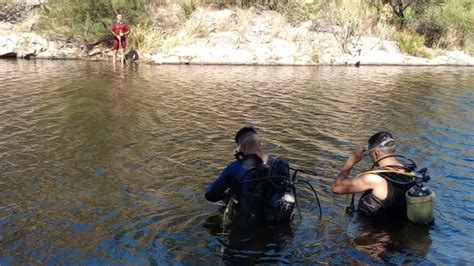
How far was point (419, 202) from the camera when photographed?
5.85m

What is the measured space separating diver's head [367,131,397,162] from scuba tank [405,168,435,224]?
44cm

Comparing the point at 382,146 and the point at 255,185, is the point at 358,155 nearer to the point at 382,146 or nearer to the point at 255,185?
the point at 382,146

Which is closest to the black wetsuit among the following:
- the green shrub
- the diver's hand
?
the diver's hand

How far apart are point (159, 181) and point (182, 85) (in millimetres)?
10113

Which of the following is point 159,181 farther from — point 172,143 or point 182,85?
point 182,85

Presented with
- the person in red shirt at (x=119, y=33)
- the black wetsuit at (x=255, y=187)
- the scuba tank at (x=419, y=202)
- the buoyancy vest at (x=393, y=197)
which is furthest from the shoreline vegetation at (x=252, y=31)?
the scuba tank at (x=419, y=202)

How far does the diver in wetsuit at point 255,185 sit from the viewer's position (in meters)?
5.90

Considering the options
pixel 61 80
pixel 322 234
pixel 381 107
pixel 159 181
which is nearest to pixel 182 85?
pixel 61 80

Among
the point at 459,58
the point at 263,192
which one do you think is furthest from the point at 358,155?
the point at 459,58

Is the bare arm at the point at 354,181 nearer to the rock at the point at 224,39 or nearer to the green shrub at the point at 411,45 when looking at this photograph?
the rock at the point at 224,39

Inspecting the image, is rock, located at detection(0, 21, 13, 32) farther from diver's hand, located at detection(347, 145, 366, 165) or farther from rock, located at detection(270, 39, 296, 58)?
diver's hand, located at detection(347, 145, 366, 165)

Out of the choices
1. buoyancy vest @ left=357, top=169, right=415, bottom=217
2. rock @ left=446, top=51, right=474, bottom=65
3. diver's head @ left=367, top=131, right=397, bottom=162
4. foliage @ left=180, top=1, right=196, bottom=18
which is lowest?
buoyancy vest @ left=357, top=169, right=415, bottom=217

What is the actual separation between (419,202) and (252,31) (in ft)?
71.9

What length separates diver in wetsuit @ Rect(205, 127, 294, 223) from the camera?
590 cm
